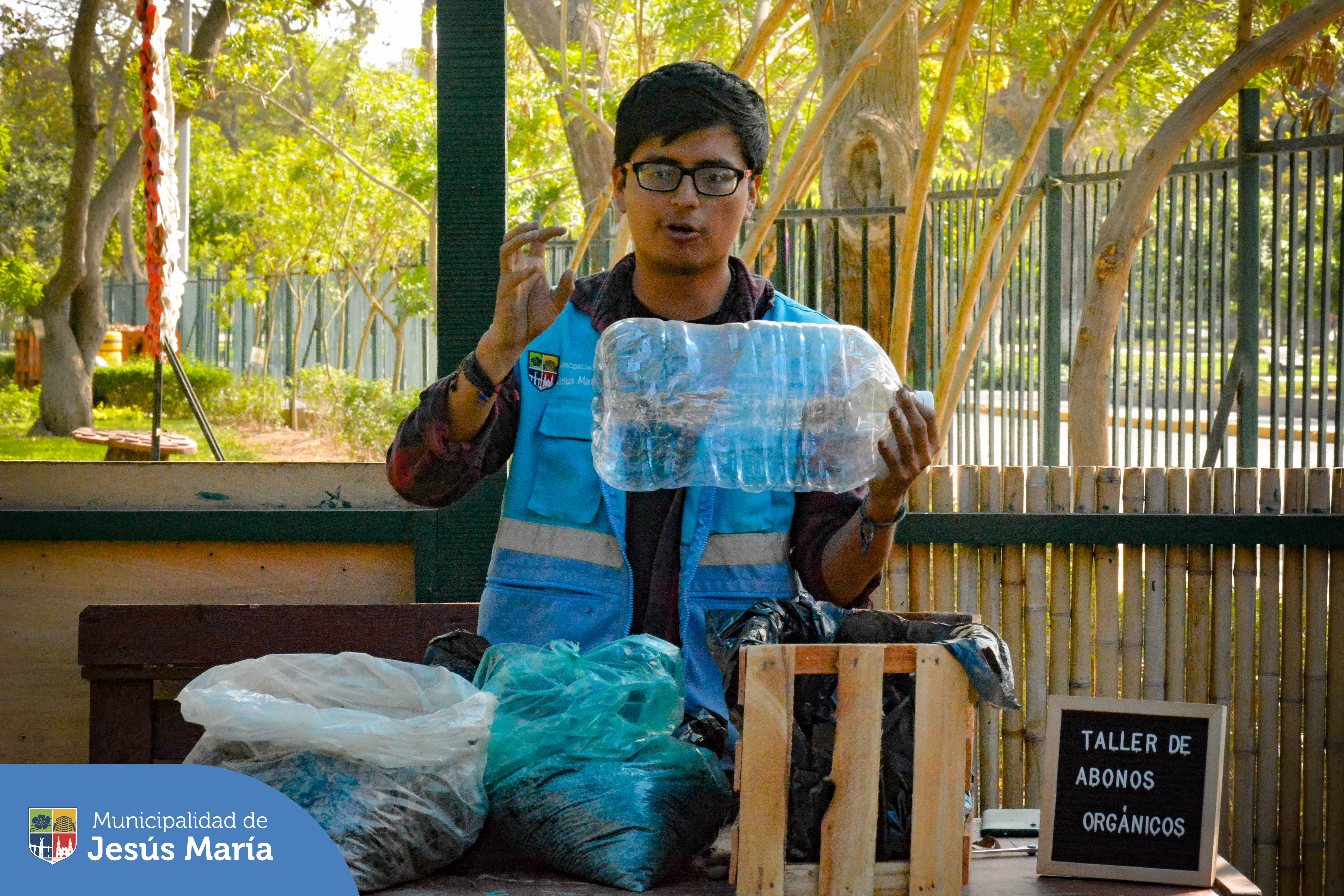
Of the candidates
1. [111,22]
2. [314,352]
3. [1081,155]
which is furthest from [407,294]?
[1081,155]

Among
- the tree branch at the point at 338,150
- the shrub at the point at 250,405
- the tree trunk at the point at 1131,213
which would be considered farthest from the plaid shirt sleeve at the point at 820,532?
the shrub at the point at 250,405

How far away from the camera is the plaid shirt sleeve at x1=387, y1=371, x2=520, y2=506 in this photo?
2.48 meters

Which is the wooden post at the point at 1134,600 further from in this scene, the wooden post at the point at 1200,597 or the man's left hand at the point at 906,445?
the man's left hand at the point at 906,445

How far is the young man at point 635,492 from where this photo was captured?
2447mm

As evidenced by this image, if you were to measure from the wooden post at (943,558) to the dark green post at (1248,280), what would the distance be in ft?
11.1

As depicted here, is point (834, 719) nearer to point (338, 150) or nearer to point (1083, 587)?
point (1083, 587)

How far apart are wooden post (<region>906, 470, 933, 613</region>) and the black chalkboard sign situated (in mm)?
1749

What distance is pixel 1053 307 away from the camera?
8938mm

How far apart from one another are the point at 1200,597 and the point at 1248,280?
12.5 feet

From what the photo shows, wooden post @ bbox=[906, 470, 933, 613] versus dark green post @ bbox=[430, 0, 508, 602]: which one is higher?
dark green post @ bbox=[430, 0, 508, 602]

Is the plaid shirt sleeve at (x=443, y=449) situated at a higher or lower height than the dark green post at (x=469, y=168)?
lower

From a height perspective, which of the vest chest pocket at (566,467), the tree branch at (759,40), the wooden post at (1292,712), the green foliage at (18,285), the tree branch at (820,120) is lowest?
the wooden post at (1292,712)

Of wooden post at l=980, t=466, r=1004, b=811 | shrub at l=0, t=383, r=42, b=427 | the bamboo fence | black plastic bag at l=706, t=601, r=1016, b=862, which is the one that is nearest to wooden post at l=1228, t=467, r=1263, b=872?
the bamboo fence

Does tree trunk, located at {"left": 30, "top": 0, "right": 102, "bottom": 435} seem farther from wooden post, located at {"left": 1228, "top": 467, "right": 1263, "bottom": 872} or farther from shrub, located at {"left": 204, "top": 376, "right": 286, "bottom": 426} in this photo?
wooden post, located at {"left": 1228, "top": 467, "right": 1263, "bottom": 872}
